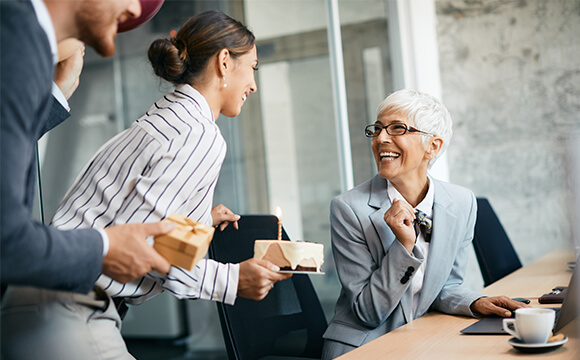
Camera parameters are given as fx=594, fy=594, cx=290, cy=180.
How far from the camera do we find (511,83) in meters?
3.80

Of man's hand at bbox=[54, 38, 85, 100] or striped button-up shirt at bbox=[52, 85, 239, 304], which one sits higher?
man's hand at bbox=[54, 38, 85, 100]

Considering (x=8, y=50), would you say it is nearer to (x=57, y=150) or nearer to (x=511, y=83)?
(x=57, y=150)

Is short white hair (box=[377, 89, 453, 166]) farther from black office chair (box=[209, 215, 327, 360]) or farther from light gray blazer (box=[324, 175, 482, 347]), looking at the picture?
black office chair (box=[209, 215, 327, 360])

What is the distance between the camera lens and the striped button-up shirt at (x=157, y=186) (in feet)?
4.02

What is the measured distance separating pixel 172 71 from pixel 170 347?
3.38 meters

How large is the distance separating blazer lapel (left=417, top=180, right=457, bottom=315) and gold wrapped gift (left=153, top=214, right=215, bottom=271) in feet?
3.04

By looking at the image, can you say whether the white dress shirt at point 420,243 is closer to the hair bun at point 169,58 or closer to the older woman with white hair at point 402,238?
the older woman with white hair at point 402,238

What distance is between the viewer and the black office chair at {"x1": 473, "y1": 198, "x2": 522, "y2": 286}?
2.76m

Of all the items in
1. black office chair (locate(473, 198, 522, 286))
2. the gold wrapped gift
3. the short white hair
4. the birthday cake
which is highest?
the short white hair

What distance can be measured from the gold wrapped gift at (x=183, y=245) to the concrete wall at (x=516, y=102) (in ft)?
10.3

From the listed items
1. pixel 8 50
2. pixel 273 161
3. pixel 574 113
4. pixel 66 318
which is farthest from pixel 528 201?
pixel 8 50

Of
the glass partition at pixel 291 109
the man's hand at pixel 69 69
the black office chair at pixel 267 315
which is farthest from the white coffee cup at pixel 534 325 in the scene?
the glass partition at pixel 291 109

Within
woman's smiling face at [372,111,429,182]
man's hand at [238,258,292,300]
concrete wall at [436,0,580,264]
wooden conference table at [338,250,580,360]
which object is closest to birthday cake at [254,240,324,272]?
man's hand at [238,258,292,300]

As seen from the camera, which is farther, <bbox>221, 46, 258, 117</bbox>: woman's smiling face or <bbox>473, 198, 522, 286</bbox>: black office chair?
<bbox>473, 198, 522, 286</bbox>: black office chair
